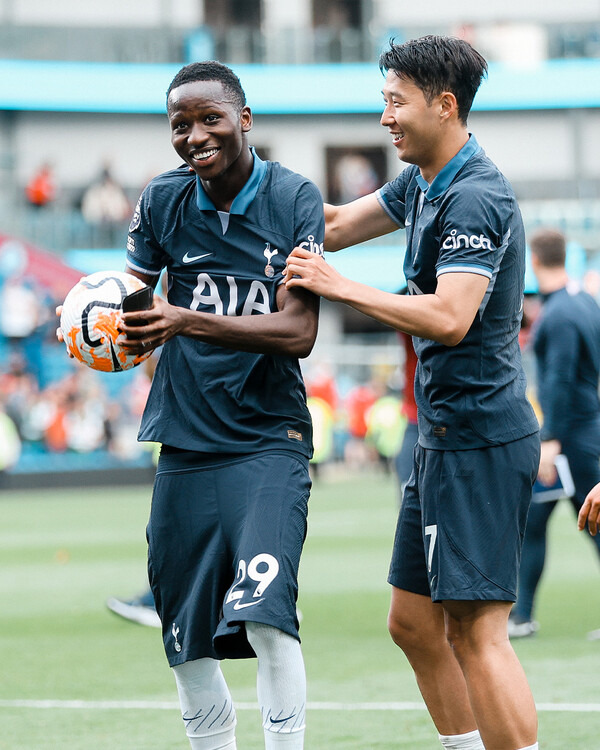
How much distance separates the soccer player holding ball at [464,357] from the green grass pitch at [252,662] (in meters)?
1.39

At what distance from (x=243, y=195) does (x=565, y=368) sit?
3686 mm

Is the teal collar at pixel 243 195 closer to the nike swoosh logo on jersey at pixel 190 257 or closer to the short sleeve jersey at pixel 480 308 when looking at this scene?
the nike swoosh logo on jersey at pixel 190 257

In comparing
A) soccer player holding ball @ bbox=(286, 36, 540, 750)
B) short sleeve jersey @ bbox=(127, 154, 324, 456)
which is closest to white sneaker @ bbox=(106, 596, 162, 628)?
short sleeve jersey @ bbox=(127, 154, 324, 456)

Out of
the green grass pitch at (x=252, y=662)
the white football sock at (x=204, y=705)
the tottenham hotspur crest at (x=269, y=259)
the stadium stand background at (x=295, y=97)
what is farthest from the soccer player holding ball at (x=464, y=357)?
the stadium stand background at (x=295, y=97)

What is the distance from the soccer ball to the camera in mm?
4070

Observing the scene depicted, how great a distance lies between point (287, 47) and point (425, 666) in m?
32.6

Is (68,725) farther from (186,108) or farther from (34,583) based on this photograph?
(34,583)

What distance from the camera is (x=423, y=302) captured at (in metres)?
3.93

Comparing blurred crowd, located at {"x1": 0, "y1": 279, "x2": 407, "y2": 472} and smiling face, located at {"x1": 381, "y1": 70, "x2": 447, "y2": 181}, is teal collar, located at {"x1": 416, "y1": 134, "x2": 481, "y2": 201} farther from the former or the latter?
blurred crowd, located at {"x1": 0, "y1": 279, "x2": 407, "y2": 472}

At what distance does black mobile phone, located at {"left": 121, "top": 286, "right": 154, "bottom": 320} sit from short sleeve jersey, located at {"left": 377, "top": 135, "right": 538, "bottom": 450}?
0.90 meters

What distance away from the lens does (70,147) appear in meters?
34.2

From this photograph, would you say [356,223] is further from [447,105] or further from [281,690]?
[281,690]

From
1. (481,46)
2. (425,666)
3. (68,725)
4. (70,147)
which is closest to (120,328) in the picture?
(425,666)

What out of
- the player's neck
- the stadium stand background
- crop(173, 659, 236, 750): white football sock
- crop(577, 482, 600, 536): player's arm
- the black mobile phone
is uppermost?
the stadium stand background
